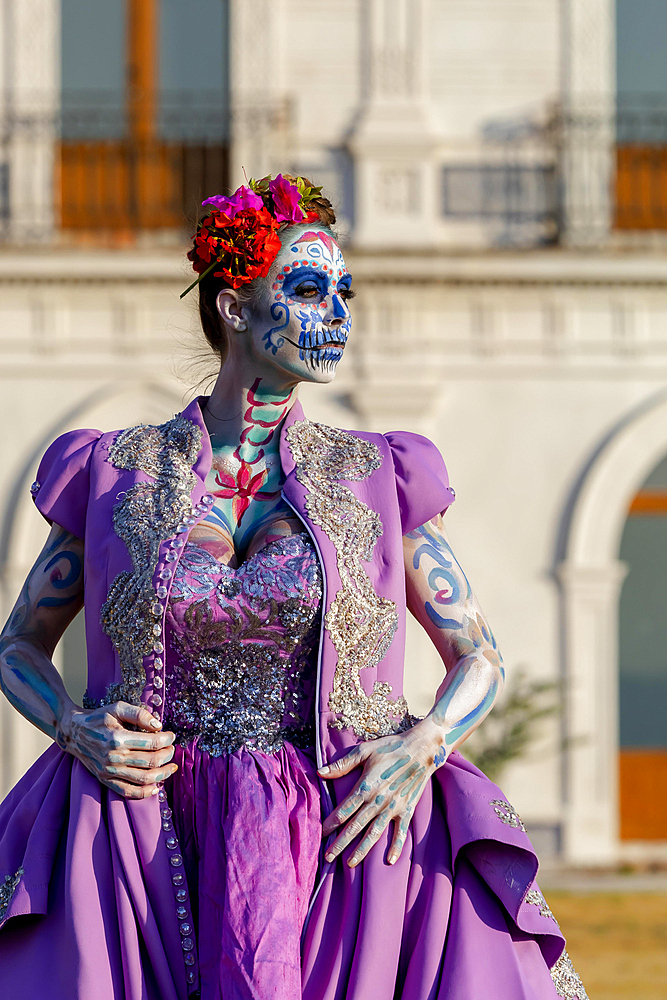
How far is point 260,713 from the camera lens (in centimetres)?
213

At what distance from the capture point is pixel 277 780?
6.88ft

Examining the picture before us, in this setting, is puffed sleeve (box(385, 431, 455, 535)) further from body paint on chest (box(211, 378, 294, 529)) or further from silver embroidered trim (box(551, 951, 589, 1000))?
silver embroidered trim (box(551, 951, 589, 1000))

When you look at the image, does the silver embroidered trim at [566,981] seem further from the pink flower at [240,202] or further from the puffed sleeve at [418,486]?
the pink flower at [240,202]

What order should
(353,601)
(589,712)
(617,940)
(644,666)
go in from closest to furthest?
(353,601) → (617,940) → (589,712) → (644,666)

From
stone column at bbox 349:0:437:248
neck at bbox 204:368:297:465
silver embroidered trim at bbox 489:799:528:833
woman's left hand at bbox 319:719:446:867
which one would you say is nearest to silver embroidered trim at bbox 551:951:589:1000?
silver embroidered trim at bbox 489:799:528:833

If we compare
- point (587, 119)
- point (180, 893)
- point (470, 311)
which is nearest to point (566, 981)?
point (180, 893)

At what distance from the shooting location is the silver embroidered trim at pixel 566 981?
216 centimetres

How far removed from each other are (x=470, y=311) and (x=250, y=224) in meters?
7.19

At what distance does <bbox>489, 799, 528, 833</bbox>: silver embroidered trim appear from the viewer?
2.11 metres

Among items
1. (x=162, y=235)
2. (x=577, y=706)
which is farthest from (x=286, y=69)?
(x=577, y=706)

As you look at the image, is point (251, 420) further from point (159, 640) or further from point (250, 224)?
point (159, 640)

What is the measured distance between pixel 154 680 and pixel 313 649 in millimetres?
235

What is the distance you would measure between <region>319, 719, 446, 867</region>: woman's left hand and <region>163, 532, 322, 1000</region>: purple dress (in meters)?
0.05

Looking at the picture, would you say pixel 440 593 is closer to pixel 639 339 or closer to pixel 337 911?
pixel 337 911
